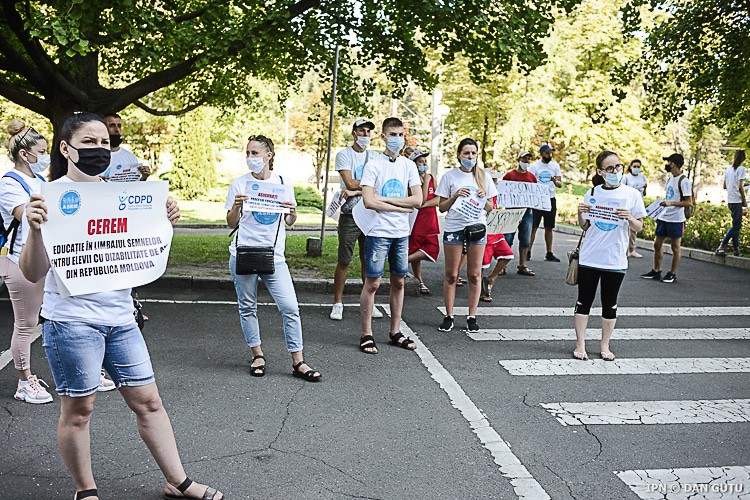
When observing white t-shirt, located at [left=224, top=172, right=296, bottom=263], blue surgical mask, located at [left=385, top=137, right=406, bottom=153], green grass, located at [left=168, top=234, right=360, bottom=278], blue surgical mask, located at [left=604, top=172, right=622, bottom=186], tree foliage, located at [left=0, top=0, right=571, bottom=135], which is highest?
tree foliage, located at [left=0, top=0, right=571, bottom=135]

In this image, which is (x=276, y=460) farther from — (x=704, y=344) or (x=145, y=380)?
(x=704, y=344)

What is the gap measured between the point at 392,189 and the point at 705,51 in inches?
360

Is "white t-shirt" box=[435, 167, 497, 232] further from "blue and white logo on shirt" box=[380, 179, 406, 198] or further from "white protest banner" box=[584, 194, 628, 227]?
"white protest banner" box=[584, 194, 628, 227]

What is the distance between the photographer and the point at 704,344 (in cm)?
799

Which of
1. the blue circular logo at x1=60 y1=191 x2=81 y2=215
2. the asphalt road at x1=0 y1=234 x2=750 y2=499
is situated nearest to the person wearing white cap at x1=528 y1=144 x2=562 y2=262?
the asphalt road at x1=0 y1=234 x2=750 y2=499

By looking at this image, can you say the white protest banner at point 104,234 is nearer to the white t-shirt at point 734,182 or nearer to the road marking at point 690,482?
the road marking at point 690,482

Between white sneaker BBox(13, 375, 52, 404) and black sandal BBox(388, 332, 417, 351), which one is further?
black sandal BBox(388, 332, 417, 351)

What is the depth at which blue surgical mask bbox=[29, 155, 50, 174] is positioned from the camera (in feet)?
17.5

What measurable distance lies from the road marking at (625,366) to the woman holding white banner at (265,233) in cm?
196

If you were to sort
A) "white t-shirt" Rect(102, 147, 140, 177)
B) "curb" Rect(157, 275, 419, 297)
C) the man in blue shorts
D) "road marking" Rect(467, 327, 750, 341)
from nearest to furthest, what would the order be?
"white t-shirt" Rect(102, 147, 140, 177) < "road marking" Rect(467, 327, 750, 341) < "curb" Rect(157, 275, 419, 297) < the man in blue shorts

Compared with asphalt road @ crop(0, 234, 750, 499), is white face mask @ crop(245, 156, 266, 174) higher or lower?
higher

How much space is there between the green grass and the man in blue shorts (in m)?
4.85

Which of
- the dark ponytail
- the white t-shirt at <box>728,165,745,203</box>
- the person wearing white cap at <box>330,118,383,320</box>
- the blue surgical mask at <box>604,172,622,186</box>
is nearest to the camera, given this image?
the dark ponytail

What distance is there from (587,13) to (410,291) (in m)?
21.6
